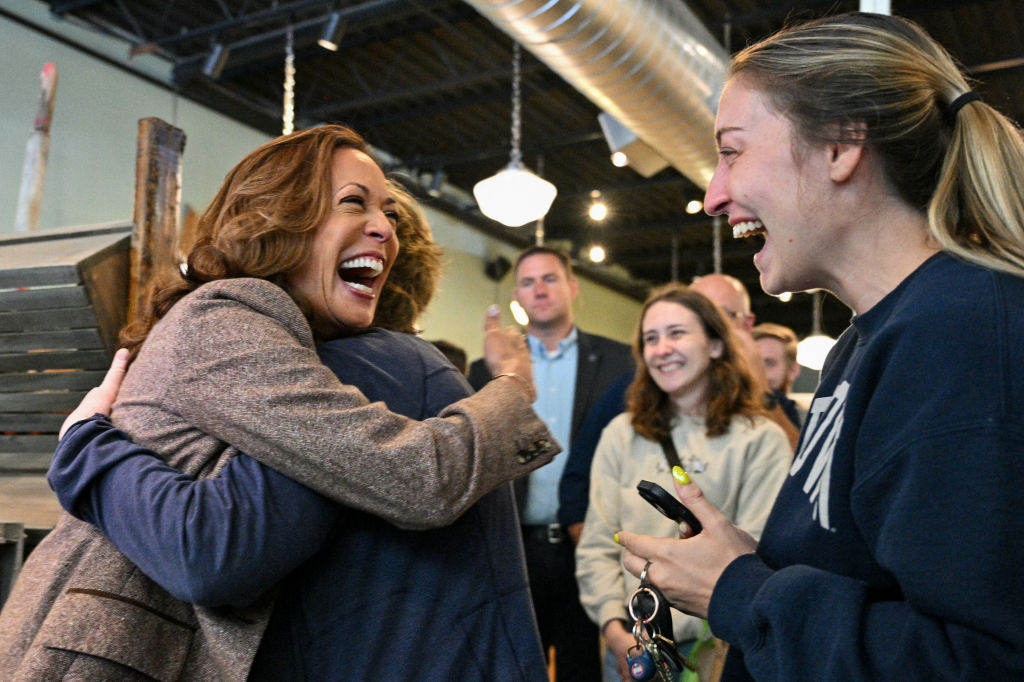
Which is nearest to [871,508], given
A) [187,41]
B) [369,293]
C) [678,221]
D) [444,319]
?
[369,293]

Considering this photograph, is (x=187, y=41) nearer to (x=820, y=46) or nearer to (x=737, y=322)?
(x=737, y=322)

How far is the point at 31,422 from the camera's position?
78.0 inches

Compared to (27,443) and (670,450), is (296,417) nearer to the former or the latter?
(27,443)

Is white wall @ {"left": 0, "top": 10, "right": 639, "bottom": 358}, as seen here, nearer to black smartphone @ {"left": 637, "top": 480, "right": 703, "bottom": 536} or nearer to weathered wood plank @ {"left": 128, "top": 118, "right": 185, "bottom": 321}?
weathered wood plank @ {"left": 128, "top": 118, "right": 185, "bottom": 321}

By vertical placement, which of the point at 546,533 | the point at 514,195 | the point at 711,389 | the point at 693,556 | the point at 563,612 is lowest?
the point at 563,612

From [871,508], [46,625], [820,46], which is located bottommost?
[46,625]

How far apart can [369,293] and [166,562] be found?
526mm

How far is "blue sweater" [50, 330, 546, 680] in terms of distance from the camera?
3.48 ft

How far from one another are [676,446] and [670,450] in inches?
1.4

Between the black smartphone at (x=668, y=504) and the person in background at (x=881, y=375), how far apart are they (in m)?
0.01

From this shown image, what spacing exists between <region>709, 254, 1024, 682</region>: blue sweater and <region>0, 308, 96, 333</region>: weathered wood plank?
4.78 ft

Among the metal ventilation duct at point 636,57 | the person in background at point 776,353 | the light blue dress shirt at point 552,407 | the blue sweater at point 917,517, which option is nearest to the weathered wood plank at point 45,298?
the blue sweater at point 917,517

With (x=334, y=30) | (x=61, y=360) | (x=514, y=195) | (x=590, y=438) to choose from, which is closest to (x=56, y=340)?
(x=61, y=360)

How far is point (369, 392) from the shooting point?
125 centimetres
